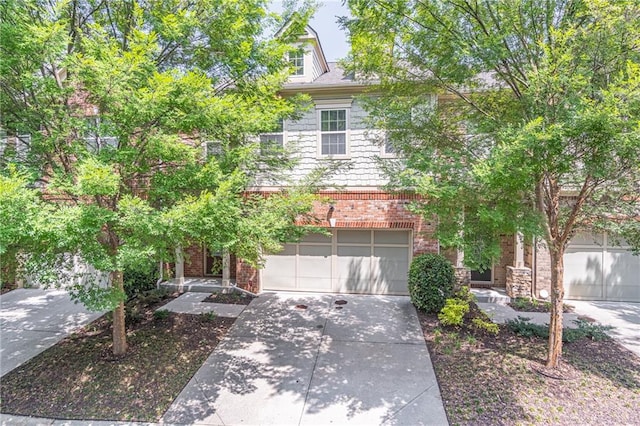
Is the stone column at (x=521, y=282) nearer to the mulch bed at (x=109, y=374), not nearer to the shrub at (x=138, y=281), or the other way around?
the mulch bed at (x=109, y=374)

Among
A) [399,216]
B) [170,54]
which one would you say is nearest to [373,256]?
[399,216]

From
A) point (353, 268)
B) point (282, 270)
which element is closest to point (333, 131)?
point (353, 268)

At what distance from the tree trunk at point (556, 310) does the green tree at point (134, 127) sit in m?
4.30

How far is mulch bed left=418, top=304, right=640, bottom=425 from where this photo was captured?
4359 mm

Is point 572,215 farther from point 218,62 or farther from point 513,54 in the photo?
point 218,62

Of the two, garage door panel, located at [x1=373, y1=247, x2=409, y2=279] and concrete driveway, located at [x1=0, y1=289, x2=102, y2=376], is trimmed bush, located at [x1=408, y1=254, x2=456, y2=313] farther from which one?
concrete driveway, located at [x1=0, y1=289, x2=102, y2=376]

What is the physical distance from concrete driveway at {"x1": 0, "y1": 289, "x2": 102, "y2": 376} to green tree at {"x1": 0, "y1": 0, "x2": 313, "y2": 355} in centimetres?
200

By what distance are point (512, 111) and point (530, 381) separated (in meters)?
4.40

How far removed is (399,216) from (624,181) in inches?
209

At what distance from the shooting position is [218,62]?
18.5 ft

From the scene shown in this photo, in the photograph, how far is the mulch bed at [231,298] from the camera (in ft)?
30.9

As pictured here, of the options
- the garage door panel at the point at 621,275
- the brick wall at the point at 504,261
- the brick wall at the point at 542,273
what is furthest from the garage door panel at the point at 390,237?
the garage door panel at the point at 621,275

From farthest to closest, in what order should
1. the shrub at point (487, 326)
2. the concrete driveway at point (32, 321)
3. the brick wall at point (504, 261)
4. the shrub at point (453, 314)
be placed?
the brick wall at point (504, 261) → the shrub at point (453, 314) → the shrub at point (487, 326) → the concrete driveway at point (32, 321)

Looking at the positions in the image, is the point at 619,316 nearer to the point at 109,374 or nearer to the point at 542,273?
the point at 542,273
